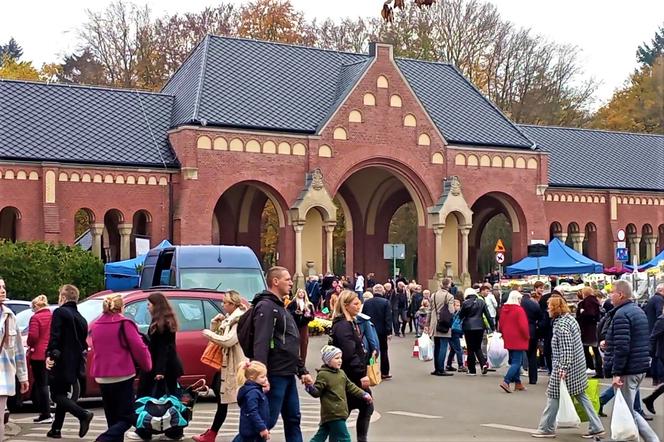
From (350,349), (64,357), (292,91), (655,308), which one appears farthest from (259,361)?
(292,91)

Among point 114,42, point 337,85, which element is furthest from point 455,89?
point 114,42

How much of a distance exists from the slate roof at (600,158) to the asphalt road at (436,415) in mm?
31024

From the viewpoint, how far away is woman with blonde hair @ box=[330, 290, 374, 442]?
1243 cm

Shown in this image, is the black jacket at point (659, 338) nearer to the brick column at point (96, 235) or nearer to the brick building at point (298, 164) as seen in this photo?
the brick building at point (298, 164)

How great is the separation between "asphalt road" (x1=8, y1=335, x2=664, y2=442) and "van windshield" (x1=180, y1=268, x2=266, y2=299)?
3688mm

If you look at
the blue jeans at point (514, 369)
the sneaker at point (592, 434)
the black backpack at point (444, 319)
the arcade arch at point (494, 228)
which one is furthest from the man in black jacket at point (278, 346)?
the arcade arch at point (494, 228)

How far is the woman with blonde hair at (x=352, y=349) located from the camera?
12.4 meters

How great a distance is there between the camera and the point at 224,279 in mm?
23438

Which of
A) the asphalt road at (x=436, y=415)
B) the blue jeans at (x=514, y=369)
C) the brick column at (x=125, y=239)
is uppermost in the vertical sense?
the brick column at (x=125, y=239)

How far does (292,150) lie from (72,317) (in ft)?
93.2

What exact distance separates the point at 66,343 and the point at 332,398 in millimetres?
3798

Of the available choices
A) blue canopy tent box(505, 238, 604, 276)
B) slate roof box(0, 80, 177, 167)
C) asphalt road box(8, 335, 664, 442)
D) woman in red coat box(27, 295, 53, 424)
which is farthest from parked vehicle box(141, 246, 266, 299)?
blue canopy tent box(505, 238, 604, 276)

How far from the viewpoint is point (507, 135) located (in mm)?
47250

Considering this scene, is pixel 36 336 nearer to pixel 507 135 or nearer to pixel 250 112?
pixel 250 112
